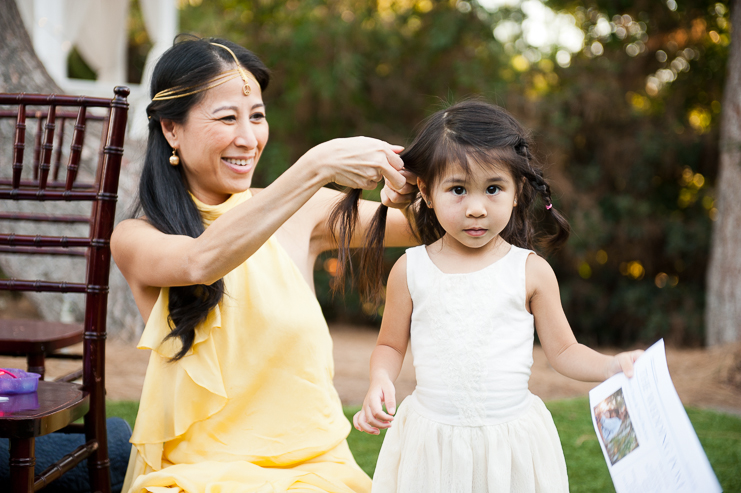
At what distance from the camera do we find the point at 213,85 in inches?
70.4

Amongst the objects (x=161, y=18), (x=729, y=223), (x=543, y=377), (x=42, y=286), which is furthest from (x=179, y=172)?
(x=729, y=223)

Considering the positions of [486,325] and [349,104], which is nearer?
[486,325]

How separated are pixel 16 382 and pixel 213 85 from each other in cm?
89

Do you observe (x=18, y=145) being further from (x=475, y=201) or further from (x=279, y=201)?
(x=475, y=201)

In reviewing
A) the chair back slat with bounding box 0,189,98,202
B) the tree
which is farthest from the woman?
the tree

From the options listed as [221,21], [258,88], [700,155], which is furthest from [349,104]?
[258,88]

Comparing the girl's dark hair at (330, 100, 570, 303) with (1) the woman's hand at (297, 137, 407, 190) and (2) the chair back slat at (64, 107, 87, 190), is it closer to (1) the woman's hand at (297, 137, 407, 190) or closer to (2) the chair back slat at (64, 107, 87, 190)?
(1) the woman's hand at (297, 137, 407, 190)

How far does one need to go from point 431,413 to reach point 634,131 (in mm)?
6438

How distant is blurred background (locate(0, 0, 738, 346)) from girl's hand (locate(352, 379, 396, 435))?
5.32 m

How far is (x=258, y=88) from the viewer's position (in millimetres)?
1910

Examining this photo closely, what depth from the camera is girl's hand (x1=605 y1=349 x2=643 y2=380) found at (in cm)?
132

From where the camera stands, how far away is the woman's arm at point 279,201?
1463 mm

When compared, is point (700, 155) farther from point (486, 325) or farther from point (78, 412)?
point (78, 412)

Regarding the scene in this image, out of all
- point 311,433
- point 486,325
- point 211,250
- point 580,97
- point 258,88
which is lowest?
Result: point 311,433
